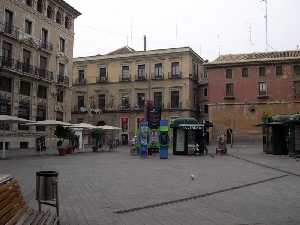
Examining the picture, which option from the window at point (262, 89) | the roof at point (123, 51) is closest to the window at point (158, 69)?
the roof at point (123, 51)

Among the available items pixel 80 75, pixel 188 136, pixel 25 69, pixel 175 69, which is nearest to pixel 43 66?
pixel 25 69

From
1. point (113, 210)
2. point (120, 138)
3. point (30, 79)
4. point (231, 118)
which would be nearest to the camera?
point (113, 210)

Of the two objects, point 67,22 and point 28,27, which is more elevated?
point 67,22

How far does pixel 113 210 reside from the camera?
7480 mm

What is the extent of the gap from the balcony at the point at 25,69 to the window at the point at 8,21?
2.71m

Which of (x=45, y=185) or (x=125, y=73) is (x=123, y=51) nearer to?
(x=125, y=73)

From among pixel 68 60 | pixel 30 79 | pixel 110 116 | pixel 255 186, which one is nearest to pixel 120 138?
pixel 110 116

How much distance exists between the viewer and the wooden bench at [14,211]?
439cm

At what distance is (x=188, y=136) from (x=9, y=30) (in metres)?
19.5

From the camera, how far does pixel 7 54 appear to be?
116 ft

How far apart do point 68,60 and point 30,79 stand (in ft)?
26.9

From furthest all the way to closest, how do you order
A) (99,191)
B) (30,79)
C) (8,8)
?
1. (30,79)
2. (8,8)
3. (99,191)

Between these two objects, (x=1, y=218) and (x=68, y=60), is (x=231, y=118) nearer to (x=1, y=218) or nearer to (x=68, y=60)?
(x=68, y=60)

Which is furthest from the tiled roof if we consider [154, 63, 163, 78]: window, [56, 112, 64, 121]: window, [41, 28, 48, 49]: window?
[41, 28, 48, 49]: window
